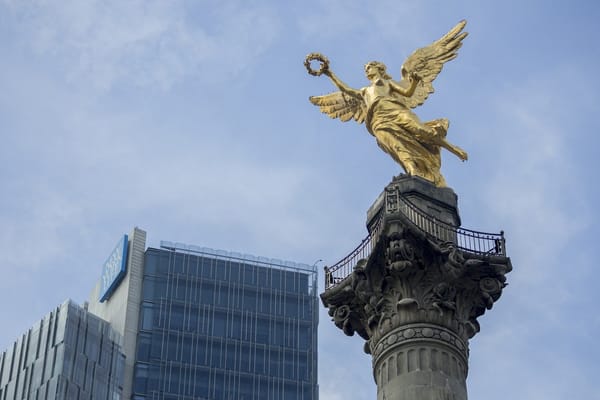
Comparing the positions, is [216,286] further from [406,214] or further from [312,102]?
[406,214]

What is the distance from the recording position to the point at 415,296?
Answer: 108ft

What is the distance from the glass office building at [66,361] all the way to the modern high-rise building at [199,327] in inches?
5.9

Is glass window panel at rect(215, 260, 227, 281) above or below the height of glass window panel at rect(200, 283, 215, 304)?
above

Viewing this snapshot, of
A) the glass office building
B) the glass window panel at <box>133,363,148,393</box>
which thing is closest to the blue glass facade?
the glass window panel at <box>133,363,148,393</box>

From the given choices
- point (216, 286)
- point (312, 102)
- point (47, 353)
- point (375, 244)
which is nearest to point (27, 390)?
point (47, 353)

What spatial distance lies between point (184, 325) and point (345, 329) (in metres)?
73.2

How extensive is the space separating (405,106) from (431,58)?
3245 mm

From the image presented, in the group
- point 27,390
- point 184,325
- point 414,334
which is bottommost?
point 414,334

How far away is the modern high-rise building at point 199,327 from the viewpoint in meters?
102

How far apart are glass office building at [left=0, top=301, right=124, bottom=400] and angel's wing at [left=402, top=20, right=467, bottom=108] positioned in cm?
5968

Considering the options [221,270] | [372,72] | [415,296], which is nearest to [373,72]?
[372,72]

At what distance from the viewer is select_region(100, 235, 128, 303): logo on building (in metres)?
112

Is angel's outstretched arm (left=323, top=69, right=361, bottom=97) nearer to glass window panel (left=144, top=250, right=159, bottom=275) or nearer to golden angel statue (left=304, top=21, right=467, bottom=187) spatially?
golden angel statue (left=304, top=21, right=467, bottom=187)

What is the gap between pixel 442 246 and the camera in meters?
33.1
